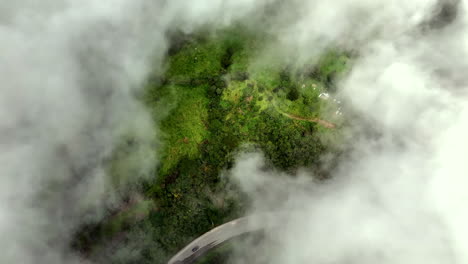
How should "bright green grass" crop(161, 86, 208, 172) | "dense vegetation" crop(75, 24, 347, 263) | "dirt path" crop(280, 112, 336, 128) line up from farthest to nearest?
"dirt path" crop(280, 112, 336, 128) → "bright green grass" crop(161, 86, 208, 172) → "dense vegetation" crop(75, 24, 347, 263)

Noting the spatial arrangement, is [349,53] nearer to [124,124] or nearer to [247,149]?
[247,149]

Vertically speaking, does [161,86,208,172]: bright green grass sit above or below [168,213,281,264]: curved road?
above

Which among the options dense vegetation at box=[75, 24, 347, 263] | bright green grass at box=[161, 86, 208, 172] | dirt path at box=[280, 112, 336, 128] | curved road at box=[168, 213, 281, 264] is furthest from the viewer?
dirt path at box=[280, 112, 336, 128]

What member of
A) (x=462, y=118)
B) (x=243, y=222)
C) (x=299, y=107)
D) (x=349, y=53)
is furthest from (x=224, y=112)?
(x=462, y=118)

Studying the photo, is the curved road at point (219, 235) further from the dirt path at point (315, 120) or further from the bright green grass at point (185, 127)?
the dirt path at point (315, 120)

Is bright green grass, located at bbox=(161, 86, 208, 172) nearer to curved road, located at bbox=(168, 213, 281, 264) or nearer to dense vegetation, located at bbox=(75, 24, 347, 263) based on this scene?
dense vegetation, located at bbox=(75, 24, 347, 263)

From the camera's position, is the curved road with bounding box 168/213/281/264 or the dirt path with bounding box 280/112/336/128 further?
the dirt path with bounding box 280/112/336/128

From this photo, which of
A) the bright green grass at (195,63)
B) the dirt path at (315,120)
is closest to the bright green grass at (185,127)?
the bright green grass at (195,63)

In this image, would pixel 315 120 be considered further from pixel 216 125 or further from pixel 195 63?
pixel 195 63

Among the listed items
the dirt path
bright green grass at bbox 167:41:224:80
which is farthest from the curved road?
bright green grass at bbox 167:41:224:80

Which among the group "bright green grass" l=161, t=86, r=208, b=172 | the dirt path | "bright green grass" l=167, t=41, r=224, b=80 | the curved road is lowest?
the curved road

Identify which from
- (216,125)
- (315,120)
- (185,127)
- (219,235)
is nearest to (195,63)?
(185,127)
